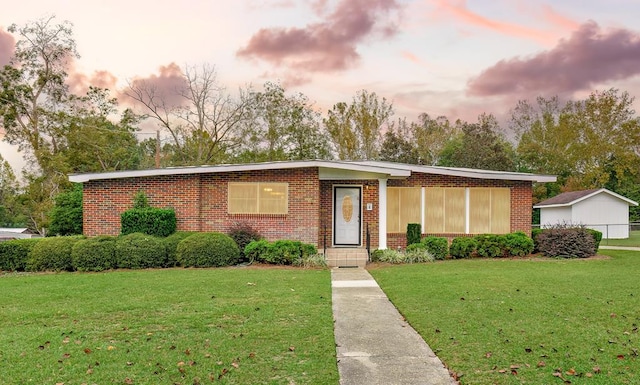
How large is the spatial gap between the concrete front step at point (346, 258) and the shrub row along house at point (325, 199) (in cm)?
68

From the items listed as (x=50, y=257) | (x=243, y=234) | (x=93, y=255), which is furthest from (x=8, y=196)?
(x=243, y=234)

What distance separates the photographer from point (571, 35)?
1745 centimetres

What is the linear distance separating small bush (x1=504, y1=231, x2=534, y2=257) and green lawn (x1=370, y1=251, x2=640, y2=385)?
2.93 meters

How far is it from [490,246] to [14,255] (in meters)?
13.8

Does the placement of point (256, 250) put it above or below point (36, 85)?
below

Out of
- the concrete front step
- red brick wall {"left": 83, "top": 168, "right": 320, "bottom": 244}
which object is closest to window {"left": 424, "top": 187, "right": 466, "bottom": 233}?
the concrete front step

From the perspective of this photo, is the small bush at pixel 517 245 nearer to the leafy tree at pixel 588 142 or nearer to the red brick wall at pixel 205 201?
the red brick wall at pixel 205 201

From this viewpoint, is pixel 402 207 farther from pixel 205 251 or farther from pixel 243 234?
pixel 205 251

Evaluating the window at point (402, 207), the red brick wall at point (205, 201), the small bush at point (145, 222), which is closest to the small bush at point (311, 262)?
the red brick wall at point (205, 201)

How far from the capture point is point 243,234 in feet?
46.3

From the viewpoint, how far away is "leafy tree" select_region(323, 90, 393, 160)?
3594cm

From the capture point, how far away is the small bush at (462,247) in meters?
14.5

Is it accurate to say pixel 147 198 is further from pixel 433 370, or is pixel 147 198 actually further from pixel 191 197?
pixel 433 370

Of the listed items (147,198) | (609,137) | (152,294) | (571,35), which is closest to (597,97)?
(609,137)
